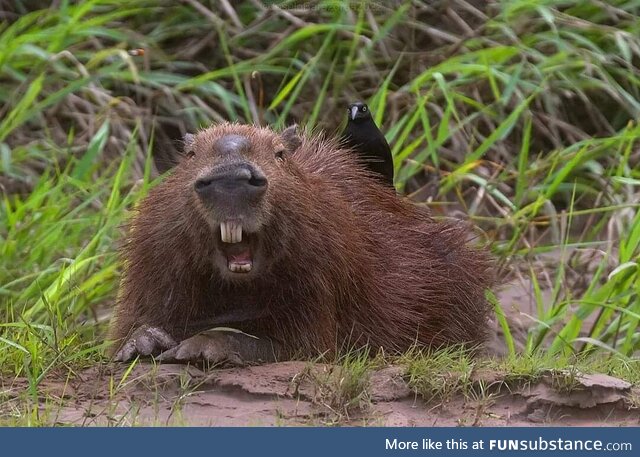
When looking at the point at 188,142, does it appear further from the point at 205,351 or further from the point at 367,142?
the point at 367,142

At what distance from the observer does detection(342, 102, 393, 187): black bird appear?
4.67 m

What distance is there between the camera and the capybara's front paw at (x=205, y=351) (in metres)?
3.57

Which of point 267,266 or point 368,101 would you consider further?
point 368,101

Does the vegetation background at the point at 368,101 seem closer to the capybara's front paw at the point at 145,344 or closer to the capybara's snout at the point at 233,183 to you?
the capybara's front paw at the point at 145,344

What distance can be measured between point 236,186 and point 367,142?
137cm

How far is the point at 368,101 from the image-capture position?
20.4 feet

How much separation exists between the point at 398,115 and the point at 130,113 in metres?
1.25

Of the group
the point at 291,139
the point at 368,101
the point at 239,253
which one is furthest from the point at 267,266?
the point at 368,101

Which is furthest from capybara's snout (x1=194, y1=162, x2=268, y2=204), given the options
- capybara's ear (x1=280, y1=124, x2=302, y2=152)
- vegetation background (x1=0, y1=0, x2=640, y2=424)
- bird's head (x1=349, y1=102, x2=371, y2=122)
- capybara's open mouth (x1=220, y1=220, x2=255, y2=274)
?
vegetation background (x1=0, y1=0, x2=640, y2=424)

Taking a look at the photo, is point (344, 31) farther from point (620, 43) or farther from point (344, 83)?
point (620, 43)

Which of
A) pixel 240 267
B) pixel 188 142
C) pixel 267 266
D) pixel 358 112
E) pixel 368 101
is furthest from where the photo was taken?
pixel 368 101

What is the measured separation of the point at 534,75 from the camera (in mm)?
6133

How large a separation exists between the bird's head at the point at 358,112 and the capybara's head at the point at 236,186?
84 cm

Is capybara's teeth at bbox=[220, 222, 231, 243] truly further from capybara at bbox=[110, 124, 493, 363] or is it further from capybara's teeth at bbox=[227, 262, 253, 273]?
capybara's teeth at bbox=[227, 262, 253, 273]
